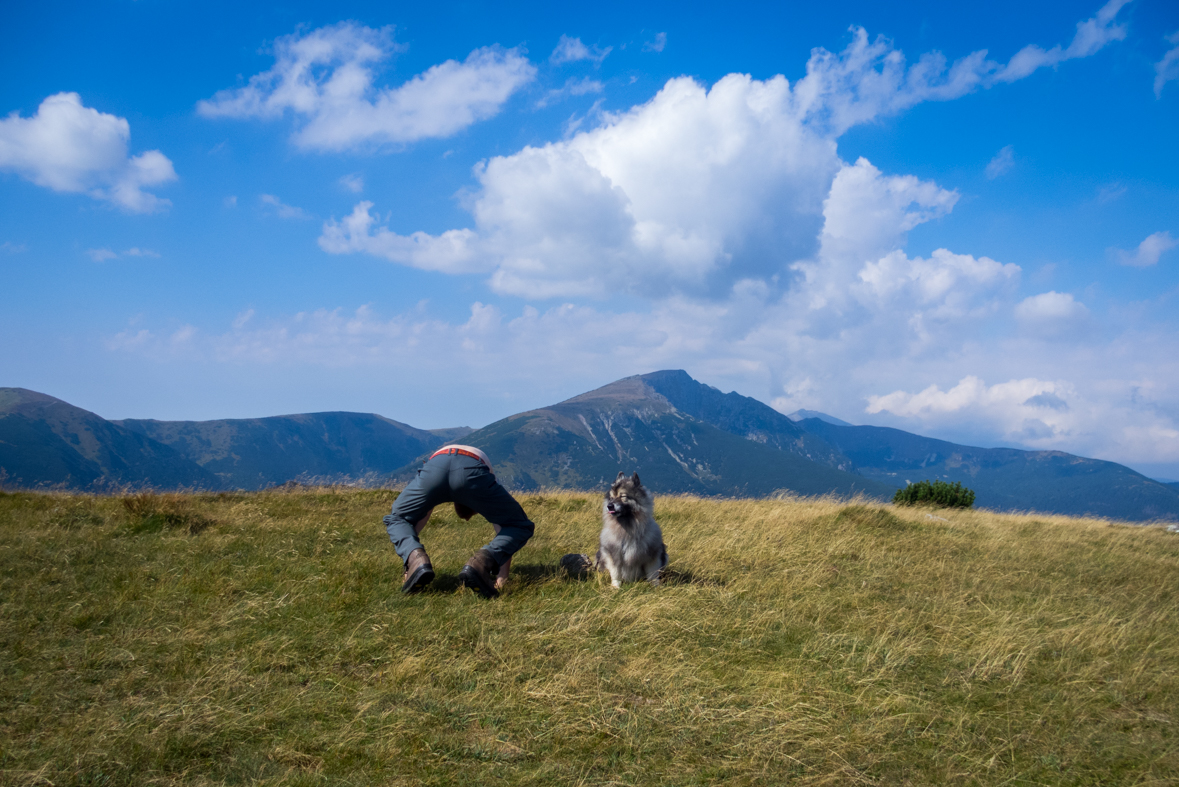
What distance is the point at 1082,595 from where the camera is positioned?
30.9 feet

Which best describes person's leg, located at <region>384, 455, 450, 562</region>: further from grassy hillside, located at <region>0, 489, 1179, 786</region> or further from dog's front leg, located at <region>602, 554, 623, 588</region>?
dog's front leg, located at <region>602, 554, 623, 588</region>

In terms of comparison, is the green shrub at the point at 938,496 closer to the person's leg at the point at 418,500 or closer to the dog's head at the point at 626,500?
the dog's head at the point at 626,500

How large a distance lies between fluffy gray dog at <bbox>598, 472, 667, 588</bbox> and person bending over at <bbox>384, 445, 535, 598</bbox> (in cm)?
129

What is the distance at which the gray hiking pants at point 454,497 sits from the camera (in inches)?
308

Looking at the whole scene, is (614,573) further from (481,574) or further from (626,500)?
(481,574)

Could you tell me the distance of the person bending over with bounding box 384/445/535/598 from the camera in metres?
7.71

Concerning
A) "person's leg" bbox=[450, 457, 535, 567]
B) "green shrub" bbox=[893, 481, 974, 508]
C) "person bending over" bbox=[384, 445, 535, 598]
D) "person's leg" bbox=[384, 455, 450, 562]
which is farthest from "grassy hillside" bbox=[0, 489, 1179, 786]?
"green shrub" bbox=[893, 481, 974, 508]

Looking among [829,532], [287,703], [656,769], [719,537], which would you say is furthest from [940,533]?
[287,703]

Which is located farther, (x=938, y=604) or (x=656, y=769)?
(x=938, y=604)

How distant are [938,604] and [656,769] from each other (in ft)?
20.1

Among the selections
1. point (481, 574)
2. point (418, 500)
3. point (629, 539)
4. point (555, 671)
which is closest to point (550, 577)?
point (629, 539)

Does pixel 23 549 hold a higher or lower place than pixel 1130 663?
higher

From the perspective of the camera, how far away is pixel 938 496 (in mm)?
23484

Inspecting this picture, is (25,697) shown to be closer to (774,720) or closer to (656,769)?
(656,769)
